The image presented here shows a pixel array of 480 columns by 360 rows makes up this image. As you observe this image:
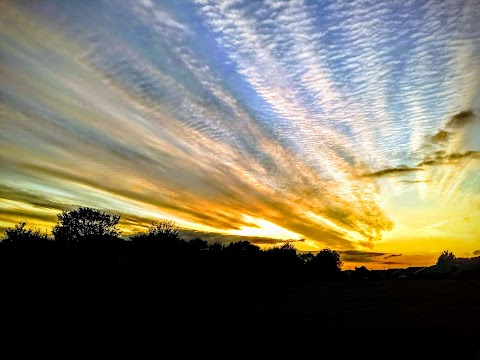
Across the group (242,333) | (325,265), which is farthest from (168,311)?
(325,265)

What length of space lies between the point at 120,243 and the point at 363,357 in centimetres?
7595

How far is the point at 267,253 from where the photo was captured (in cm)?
12925

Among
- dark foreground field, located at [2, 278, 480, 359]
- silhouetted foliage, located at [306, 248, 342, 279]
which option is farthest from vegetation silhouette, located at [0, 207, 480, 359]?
silhouetted foliage, located at [306, 248, 342, 279]

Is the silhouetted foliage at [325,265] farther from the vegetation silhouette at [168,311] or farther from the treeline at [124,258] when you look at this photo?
the vegetation silhouette at [168,311]

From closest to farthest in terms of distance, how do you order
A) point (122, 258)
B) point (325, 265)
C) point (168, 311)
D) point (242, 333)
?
point (242, 333), point (168, 311), point (122, 258), point (325, 265)

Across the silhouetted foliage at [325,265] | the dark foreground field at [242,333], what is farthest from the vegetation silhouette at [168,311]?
the silhouetted foliage at [325,265]

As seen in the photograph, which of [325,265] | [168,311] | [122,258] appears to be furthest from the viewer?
[325,265]

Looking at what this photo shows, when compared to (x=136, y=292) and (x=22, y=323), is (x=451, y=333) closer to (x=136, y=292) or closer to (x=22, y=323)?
(x=22, y=323)

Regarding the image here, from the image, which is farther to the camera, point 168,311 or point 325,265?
point 325,265

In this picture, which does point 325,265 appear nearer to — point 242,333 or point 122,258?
point 122,258

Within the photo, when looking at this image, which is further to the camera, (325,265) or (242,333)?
(325,265)

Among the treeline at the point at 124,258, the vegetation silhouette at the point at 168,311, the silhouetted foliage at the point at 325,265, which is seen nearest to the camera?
the vegetation silhouette at the point at 168,311

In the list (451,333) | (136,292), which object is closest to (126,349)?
(451,333)

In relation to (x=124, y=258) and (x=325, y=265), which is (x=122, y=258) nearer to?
(x=124, y=258)
